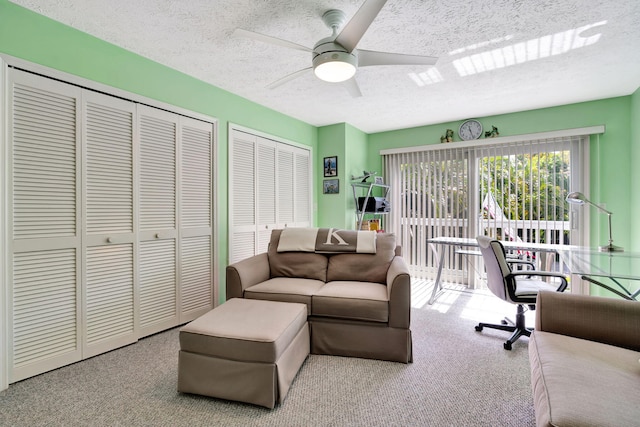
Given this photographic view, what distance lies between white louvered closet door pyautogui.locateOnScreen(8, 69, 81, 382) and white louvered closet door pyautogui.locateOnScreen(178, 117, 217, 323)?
32.9 inches

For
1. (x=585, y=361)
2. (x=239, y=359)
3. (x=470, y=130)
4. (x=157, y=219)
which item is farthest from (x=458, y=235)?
(x=157, y=219)

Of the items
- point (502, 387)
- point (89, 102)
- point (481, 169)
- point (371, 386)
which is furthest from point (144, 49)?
point (481, 169)

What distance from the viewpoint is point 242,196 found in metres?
3.46

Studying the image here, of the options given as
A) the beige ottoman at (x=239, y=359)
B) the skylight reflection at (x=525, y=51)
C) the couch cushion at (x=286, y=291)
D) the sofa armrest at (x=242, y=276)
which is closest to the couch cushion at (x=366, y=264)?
the couch cushion at (x=286, y=291)

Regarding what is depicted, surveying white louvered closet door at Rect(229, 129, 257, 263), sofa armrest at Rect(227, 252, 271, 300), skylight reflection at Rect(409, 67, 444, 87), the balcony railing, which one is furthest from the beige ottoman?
the balcony railing

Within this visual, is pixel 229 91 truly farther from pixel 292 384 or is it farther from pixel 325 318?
pixel 292 384

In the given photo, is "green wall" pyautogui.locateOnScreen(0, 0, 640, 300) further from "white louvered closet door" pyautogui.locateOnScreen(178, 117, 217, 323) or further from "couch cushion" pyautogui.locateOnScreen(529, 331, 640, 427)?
"couch cushion" pyautogui.locateOnScreen(529, 331, 640, 427)

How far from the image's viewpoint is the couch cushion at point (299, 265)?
110 inches

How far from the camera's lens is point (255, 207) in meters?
3.63

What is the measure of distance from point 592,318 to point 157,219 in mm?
3106

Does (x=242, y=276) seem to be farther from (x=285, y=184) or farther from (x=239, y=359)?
(x=285, y=184)

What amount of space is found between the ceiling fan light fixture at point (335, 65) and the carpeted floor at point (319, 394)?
2015 millimetres

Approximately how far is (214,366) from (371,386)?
96 centimetres

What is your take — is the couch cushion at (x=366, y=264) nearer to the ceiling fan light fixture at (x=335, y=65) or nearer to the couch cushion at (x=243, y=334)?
the couch cushion at (x=243, y=334)
